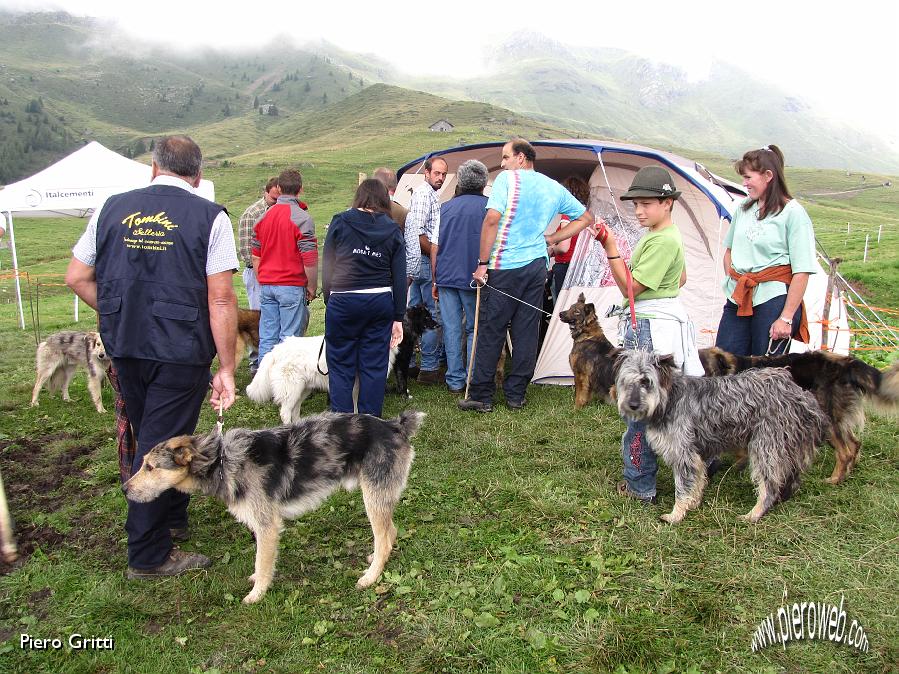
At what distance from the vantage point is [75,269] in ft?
11.5

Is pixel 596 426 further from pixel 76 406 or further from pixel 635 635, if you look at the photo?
pixel 76 406

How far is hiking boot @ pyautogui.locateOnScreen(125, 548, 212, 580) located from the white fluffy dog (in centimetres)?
246

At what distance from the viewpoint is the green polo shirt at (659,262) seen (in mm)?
4090

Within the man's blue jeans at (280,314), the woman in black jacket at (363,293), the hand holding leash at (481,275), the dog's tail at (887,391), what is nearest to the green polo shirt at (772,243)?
the dog's tail at (887,391)

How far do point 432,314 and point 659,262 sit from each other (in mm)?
4352

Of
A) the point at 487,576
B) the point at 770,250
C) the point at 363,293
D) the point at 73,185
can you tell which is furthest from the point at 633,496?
the point at 73,185

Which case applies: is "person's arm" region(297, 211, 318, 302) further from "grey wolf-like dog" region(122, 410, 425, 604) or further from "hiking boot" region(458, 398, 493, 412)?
"grey wolf-like dog" region(122, 410, 425, 604)

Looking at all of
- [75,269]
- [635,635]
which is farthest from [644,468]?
[75,269]

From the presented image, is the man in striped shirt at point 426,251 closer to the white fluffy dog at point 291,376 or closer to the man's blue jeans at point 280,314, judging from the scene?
the man's blue jeans at point 280,314

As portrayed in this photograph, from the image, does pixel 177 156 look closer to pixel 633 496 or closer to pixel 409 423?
pixel 409 423

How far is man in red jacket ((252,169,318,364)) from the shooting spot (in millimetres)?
7102

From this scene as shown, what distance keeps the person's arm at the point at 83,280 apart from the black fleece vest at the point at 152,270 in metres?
0.10

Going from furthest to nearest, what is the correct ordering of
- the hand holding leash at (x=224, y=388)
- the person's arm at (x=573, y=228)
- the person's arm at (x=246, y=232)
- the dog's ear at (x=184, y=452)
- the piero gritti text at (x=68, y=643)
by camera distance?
1. the person's arm at (x=246, y=232)
2. the person's arm at (x=573, y=228)
3. the hand holding leash at (x=224, y=388)
4. the dog's ear at (x=184, y=452)
5. the piero gritti text at (x=68, y=643)

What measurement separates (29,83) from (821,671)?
23773 cm
